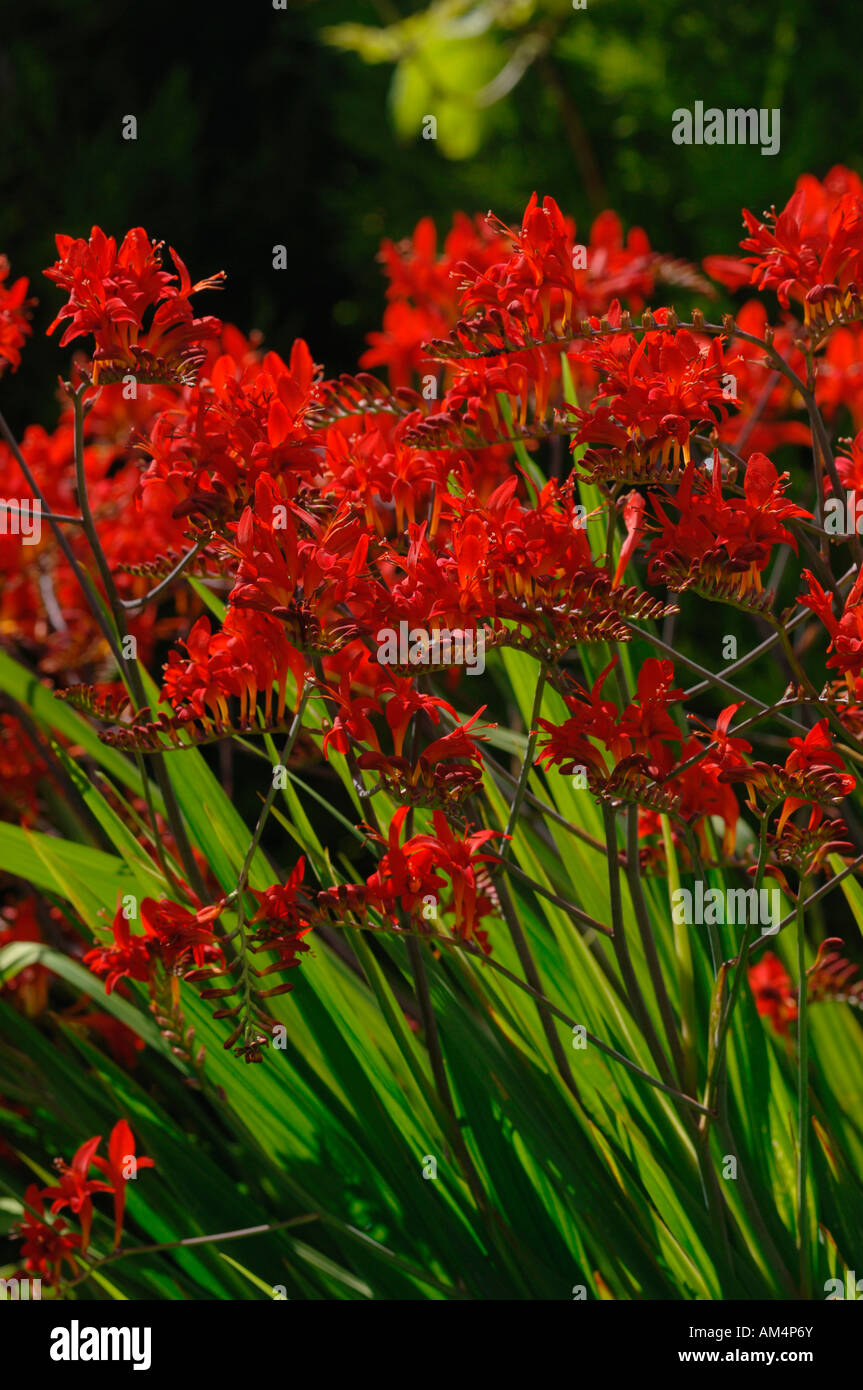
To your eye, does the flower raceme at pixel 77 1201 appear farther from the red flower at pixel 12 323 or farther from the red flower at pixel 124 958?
the red flower at pixel 12 323

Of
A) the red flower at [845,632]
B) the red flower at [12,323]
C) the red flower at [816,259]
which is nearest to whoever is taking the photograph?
the red flower at [845,632]

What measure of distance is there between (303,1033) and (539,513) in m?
0.62

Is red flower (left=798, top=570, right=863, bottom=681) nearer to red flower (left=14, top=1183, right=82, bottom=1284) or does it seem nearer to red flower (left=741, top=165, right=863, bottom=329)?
red flower (left=741, top=165, right=863, bottom=329)

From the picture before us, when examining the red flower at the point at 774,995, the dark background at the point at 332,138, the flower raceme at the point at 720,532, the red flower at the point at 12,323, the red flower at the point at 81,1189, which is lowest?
the red flower at the point at 81,1189

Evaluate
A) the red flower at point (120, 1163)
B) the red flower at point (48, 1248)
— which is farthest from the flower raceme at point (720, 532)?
the red flower at point (48, 1248)

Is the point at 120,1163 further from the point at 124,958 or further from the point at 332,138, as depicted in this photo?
the point at 332,138

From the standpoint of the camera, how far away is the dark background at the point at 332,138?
3.95 m

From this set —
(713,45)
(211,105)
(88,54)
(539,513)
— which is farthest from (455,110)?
(539,513)

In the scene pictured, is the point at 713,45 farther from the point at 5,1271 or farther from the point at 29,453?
the point at 5,1271

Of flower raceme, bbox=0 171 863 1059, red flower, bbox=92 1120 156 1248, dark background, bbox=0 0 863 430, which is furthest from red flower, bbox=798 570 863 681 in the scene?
dark background, bbox=0 0 863 430

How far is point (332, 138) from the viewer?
518cm

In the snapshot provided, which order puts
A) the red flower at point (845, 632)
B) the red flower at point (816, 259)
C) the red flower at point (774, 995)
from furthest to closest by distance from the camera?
1. the red flower at point (774, 995)
2. the red flower at point (816, 259)
3. the red flower at point (845, 632)

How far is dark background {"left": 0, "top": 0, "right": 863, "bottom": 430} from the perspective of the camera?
395 cm

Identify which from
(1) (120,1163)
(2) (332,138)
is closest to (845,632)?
(1) (120,1163)
